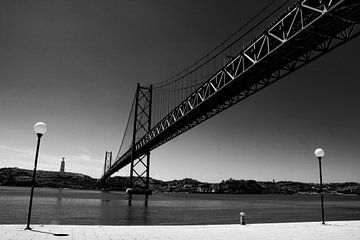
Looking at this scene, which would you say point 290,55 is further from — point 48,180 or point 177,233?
point 48,180

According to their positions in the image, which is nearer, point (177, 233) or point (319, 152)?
point (177, 233)

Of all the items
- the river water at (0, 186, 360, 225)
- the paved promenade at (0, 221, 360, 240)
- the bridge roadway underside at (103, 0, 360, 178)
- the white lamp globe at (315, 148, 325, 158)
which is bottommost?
the river water at (0, 186, 360, 225)

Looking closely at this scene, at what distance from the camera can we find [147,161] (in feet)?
185

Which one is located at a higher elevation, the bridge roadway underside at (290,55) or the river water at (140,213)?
the bridge roadway underside at (290,55)

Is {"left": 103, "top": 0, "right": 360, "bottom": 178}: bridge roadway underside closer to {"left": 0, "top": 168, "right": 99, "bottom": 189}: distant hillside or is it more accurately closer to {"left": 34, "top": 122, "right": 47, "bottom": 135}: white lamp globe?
{"left": 34, "top": 122, "right": 47, "bottom": 135}: white lamp globe

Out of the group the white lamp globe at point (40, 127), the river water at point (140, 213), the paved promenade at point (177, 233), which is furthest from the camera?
the river water at point (140, 213)

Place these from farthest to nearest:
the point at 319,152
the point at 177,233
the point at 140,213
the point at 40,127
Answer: the point at 140,213 → the point at 319,152 → the point at 40,127 → the point at 177,233

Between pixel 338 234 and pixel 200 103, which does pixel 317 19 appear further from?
pixel 200 103

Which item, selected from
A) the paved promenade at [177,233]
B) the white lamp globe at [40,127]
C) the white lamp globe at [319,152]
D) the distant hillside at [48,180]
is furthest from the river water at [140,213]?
the distant hillside at [48,180]

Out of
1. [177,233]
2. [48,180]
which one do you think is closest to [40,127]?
[177,233]

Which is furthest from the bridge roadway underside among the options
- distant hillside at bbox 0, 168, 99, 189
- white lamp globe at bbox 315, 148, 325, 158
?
distant hillside at bbox 0, 168, 99, 189

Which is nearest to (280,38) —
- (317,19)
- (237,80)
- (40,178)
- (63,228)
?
(317,19)

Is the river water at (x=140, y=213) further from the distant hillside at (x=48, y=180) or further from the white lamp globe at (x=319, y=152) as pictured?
the distant hillside at (x=48, y=180)

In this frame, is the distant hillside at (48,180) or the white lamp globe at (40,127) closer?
the white lamp globe at (40,127)
